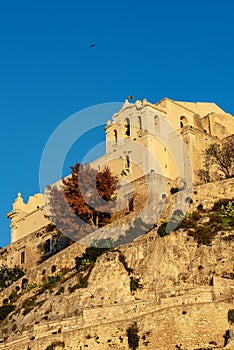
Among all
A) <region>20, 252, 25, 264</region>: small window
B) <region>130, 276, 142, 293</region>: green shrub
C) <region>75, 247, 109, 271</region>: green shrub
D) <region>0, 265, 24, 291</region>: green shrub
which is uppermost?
<region>20, 252, 25, 264</region>: small window

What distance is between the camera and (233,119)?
74.8m

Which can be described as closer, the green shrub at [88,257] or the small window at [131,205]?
the green shrub at [88,257]

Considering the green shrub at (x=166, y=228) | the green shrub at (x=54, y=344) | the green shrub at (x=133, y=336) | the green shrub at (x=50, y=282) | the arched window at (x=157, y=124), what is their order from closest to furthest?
1. the green shrub at (x=133, y=336)
2. the green shrub at (x=54, y=344)
3. the green shrub at (x=166, y=228)
4. the green shrub at (x=50, y=282)
5. the arched window at (x=157, y=124)

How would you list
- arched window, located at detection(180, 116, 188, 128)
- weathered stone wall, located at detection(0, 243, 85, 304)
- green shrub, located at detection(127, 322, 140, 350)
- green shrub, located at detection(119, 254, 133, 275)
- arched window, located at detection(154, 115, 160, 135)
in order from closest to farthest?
green shrub, located at detection(127, 322, 140, 350)
green shrub, located at detection(119, 254, 133, 275)
weathered stone wall, located at detection(0, 243, 85, 304)
arched window, located at detection(154, 115, 160, 135)
arched window, located at detection(180, 116, 188, 128)

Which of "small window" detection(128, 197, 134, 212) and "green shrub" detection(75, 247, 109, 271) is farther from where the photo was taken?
"small window" detection(128, 197, 134, 212)

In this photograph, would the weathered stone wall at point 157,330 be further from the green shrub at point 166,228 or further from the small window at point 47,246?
the small window at point 47,246

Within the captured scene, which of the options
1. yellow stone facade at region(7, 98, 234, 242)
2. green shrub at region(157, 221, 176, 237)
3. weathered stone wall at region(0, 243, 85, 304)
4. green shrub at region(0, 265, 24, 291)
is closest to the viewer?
green shrub at region(157, 221, 176, 237)

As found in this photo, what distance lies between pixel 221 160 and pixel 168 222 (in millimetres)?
13972

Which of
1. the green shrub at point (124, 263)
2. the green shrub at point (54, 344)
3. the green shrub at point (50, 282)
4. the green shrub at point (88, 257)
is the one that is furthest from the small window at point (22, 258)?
the green shrub at point (54, 344)

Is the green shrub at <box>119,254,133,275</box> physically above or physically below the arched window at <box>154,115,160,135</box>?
below

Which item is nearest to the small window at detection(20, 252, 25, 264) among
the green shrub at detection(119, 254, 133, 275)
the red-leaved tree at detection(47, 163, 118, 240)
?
the red-leaved tree at detection(47, 163, 118, 240)

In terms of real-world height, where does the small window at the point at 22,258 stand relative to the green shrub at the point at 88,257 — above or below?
above

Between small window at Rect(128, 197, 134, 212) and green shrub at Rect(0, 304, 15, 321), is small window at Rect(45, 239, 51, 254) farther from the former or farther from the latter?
green shrub at Rect(0, 304, 15, 321)

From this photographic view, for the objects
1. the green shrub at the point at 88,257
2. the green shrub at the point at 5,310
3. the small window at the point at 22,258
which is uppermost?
the small window at the point at 22,258
